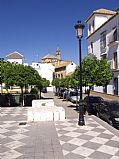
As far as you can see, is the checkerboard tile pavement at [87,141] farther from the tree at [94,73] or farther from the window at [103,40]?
the window at [103,40]

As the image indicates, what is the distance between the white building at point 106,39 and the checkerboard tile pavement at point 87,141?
59.5 ft

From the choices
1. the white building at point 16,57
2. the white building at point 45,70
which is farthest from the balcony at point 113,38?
the white building at point 45,70

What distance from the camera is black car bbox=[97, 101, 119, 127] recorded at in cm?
1252

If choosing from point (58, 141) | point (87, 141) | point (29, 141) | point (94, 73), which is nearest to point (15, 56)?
point (94, 73)

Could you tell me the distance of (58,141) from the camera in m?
9.65

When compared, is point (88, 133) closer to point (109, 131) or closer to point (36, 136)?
point (109, 131)

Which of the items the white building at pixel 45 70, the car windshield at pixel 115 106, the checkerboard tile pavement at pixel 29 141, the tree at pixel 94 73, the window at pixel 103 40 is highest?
the window at pixel 103 40

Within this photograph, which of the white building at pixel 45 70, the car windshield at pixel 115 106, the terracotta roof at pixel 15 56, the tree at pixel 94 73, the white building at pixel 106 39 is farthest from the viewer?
the white building at pixel 45 70

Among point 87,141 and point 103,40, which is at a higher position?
point 103,40

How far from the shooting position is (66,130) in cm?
1162

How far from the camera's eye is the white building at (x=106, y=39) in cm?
2964

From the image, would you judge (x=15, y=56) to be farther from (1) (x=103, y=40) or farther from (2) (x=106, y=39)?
(2) (x=106, y=39)

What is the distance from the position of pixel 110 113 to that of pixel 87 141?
4.04 meters

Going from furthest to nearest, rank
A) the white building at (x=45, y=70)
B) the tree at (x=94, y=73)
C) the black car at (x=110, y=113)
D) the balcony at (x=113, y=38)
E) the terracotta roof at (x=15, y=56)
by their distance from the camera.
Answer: the white building at (x=45, y=70) < the terracotta roof at (x=15, y=56) < the balcony at (x=113, y=38) < the tree at (x=94, y=73) < the black car at (x=110, y=113)
